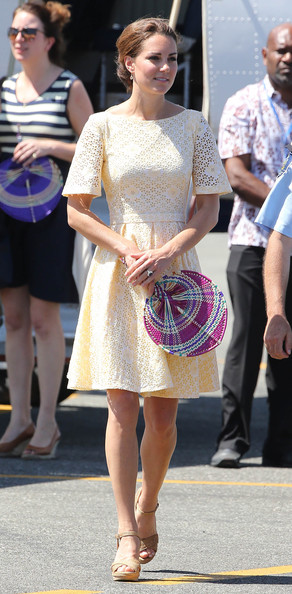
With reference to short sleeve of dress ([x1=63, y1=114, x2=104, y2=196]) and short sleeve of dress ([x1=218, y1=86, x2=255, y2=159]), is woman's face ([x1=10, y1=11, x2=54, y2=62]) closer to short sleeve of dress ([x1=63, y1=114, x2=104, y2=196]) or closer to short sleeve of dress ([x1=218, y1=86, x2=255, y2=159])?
short sleeve of dress ([x1=218, y1=86, x2=255, y2=159])

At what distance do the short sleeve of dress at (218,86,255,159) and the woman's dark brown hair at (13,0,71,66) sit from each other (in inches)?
35.1

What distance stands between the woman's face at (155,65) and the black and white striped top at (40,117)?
6.05 feet

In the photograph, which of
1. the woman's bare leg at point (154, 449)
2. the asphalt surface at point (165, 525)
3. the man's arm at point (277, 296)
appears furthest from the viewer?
the woman's bare leg at point (154, 449)

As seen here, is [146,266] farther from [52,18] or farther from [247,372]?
[52,18]

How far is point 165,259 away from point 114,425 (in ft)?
1.88

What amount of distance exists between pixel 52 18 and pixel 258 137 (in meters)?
1.18

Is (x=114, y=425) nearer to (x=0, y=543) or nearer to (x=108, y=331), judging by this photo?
(x=108, y=331)

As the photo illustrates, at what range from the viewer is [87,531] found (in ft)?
15.4

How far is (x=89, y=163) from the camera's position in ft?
14.0

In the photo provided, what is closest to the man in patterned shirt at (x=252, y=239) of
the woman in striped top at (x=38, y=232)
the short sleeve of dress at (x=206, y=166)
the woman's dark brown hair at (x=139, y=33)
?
the woman in striped top at (x=38, y=232)

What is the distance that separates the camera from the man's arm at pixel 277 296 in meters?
3.90

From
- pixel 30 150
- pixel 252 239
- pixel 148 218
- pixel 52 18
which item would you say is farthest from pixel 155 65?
pixel 52 18

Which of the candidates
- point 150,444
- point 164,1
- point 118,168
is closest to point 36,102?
point 118,168

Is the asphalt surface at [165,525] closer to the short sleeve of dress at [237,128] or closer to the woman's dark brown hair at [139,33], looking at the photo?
the short sleeve of dress at [237,128]
